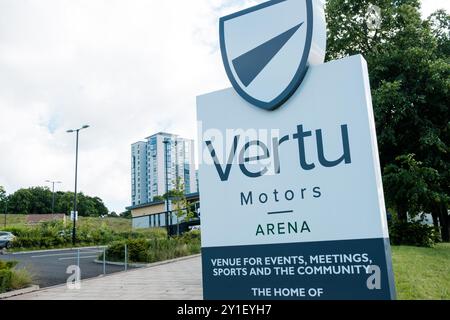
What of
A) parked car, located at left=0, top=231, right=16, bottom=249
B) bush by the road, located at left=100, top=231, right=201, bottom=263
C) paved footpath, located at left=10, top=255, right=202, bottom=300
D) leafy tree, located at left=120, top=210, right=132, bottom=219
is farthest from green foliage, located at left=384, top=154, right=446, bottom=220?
leafy tree, located at left=120, top=210, right=132, bottom=219

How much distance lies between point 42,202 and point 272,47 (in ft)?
336

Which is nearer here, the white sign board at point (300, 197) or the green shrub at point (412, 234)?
the white sign board at point (300, 197)

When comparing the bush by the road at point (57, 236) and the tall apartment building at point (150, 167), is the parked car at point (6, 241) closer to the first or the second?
the bush by the road at point (57, 236)

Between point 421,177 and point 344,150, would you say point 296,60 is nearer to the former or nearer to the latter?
point 344,150

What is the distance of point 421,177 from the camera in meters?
16.6

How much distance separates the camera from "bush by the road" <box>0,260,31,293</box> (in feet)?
34.3

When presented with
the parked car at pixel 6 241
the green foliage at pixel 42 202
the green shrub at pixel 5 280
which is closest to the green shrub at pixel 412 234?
the green shrub at pixel 5 280

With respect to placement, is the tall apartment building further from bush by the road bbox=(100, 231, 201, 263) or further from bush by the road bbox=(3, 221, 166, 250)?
bush by the road bbox=(100, 231, 201, 263)

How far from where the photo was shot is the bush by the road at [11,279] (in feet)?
34.3

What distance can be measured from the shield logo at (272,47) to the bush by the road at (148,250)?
13.4 m

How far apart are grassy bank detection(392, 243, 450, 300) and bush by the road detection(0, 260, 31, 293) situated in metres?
9.40

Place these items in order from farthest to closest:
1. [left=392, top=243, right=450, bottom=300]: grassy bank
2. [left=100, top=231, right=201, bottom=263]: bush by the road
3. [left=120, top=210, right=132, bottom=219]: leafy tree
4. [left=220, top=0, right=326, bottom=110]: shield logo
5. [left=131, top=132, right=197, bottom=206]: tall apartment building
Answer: [left=120, top=210, right=132, bottom=219]: leafy tree → [left=131, top=132, right=197, bottom=206]: tall apartment building → [left=100, top=231, right=201, bottom=263]: bush by the road → [left=392, top=243, right=450, bottom=300]: grassy bank → [left=220, top=0, right=326, bottom=110]: shield logo

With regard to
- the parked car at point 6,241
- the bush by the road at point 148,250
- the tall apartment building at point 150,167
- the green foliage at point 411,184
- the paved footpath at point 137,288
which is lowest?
the paved footpath at point 137,288
